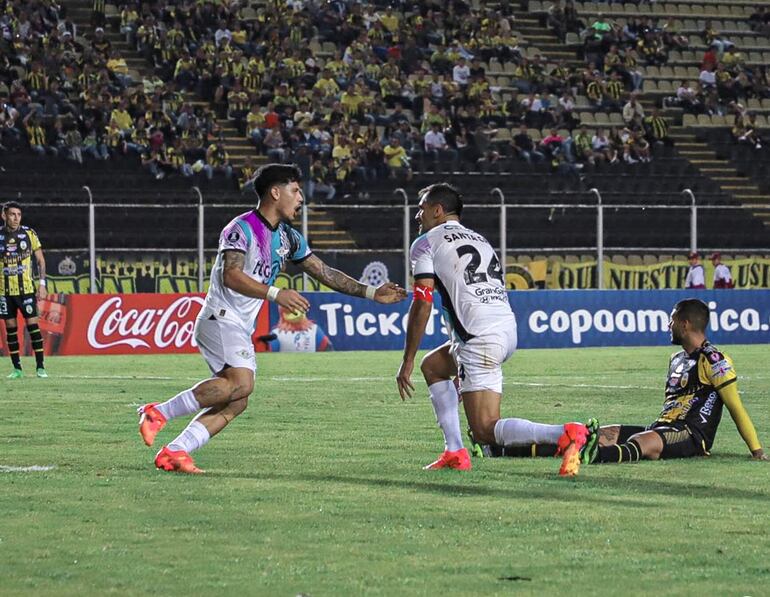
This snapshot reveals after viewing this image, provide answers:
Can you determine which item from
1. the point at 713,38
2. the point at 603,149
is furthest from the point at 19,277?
the point at 713,38

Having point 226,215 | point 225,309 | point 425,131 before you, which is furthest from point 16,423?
point 425,131

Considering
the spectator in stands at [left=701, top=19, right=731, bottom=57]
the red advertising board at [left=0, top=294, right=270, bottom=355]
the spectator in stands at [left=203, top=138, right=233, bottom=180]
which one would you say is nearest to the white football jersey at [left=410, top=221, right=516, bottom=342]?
the red advertising board at [left=0, top=294, right=270, bottom=355]

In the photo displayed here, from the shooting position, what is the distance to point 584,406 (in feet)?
51.3

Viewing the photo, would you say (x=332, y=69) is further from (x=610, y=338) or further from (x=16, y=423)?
(x=16, y=423)

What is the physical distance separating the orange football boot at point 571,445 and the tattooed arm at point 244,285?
1716mm

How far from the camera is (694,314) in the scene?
10.5 m

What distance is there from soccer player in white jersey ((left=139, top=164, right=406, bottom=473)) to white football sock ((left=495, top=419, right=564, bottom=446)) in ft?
3.33

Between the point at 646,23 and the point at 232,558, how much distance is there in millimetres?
42648

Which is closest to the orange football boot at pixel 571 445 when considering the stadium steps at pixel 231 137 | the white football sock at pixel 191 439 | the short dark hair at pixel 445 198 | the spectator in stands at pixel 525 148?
the short dark hair at pixel 445 198

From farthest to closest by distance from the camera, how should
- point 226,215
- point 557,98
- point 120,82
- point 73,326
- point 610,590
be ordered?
point 557,98 → point 120,82 → point 226,215 → point 73,326 → point 610,590

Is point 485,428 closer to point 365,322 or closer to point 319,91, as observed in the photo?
point 365,322

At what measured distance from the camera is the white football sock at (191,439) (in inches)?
381

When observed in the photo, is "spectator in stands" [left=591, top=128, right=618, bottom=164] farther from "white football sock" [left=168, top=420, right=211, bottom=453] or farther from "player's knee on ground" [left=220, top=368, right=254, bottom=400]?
"white football sock" [left=168, top=420, right=211, bottom=453]

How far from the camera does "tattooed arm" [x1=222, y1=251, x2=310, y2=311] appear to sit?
364 inches
